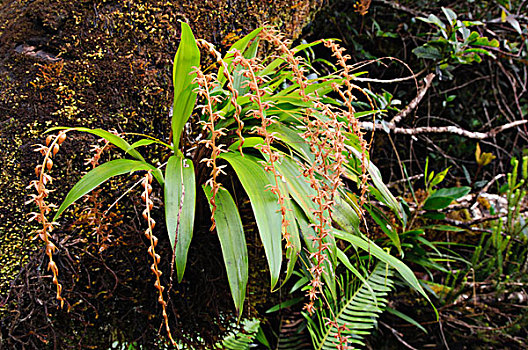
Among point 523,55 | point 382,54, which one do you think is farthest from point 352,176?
point 523,55

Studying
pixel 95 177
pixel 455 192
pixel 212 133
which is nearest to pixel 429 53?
pixel 455 192

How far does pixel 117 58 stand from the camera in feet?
3.98

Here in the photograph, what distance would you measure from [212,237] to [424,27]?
221 cm

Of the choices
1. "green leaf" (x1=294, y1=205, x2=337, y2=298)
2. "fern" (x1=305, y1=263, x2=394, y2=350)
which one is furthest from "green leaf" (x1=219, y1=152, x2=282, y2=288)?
"fern" (x1=305, y1=263, x2=394, y2=350)

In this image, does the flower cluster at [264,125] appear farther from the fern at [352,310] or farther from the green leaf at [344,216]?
the fern at [352,310]

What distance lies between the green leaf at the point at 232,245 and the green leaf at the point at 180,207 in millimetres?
70

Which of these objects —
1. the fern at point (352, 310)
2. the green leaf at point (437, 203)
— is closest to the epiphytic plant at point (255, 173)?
the fern at point (352, 310)

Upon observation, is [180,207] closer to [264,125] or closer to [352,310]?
[264,125]

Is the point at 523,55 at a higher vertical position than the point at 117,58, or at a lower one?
lower

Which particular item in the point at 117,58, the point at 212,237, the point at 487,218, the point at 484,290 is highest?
the point at 117,58

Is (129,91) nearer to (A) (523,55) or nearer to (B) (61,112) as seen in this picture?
(B) (61,112)

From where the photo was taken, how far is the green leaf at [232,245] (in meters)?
0.74

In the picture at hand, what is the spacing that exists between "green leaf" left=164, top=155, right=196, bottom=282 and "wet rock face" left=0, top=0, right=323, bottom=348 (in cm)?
40

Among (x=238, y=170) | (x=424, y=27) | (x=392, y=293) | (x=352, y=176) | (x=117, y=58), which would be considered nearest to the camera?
(x=238, y=170)
